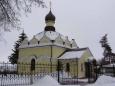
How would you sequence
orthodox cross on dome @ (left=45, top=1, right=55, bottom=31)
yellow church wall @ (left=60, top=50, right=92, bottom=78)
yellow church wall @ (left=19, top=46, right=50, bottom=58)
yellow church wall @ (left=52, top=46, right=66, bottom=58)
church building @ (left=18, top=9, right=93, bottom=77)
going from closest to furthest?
yellow church wall @ (left=60, top=50, right=92, bottom=78)
church building @ (left=18, top=9, right=93, bottom=77)
yellow church wall @ (left=52, top=46, right=66, bottom=58)
yellow church wall @ (left=19, top=46, right=50, bottom=58)
orthodox cross on dome @ (left=45, top=1, right=55, bottom=31)

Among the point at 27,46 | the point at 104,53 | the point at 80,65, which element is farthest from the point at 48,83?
the point at 104,53

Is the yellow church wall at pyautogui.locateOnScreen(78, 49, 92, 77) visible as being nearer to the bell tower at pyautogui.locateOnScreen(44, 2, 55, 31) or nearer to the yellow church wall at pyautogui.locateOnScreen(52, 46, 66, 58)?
the yellow church wall at pyautogui.locateOnScreen(52, 46, 66, 58)

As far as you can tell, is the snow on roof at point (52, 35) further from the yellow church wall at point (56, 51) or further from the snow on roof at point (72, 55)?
the snow on roof at point (72, 55)

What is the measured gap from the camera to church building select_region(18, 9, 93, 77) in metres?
31.6

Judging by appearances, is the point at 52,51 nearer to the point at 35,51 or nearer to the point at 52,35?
the point at 35,51

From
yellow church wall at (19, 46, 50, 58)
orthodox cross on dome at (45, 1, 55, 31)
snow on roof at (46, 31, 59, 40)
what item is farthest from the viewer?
orthodox cross on dome at (45, 1, 55, 31)

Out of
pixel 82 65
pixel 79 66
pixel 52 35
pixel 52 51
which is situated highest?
pixel 52 35

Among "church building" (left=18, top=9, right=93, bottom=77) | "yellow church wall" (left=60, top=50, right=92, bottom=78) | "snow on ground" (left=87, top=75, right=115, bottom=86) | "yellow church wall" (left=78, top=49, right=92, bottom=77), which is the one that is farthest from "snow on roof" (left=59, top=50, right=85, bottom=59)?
"snow on ground" (left=87, top=75, right=115, bottom=86)

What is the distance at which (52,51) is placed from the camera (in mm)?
33562

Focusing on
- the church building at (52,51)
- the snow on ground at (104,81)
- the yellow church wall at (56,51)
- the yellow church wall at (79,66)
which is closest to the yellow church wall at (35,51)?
the church building at (52,51)

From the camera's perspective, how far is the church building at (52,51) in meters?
31.6

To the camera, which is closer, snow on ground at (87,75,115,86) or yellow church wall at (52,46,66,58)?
snow on ground at (87,75,115,86)

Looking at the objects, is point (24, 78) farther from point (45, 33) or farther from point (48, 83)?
point (45, 33)

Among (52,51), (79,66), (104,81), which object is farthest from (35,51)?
(104,81)
